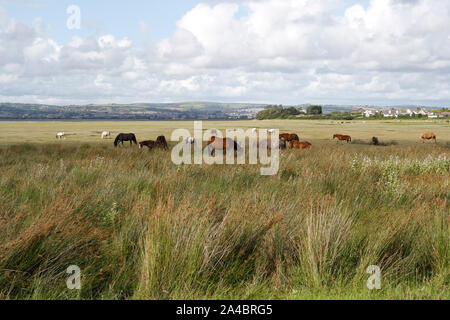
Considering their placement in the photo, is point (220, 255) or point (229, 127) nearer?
point (220, 255)

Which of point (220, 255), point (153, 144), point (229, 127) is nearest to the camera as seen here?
point (220, 255)

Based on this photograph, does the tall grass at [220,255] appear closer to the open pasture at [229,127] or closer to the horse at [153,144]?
the horse at [153,144]

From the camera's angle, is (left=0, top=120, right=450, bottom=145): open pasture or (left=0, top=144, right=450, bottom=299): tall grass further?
(left=0, top=120, right=450, bottom=145): open pasture

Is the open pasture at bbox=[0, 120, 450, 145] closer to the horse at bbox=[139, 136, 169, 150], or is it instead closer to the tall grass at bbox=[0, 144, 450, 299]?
the horse at bbox=[139, 136, 169, 150]

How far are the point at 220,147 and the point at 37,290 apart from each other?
16.0 metres

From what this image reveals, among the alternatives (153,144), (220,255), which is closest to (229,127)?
(153,144)

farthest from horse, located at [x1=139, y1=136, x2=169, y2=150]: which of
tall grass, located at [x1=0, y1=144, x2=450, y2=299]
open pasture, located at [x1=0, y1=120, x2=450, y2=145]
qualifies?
tall grass, located at [x1=0, y1=144, x2=450, y2=299]

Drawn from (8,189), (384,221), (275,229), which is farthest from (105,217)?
(384,221)

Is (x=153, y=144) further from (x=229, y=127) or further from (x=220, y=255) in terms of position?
(x=229, y=127)

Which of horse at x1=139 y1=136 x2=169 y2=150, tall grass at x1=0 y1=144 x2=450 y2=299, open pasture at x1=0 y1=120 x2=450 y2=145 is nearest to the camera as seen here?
tall grass at x1=0 y1=144 x2=450 y2=299

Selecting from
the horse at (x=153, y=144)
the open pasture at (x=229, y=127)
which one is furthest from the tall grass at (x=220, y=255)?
the open pasture at (x=229, y=127)

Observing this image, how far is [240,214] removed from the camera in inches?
188
